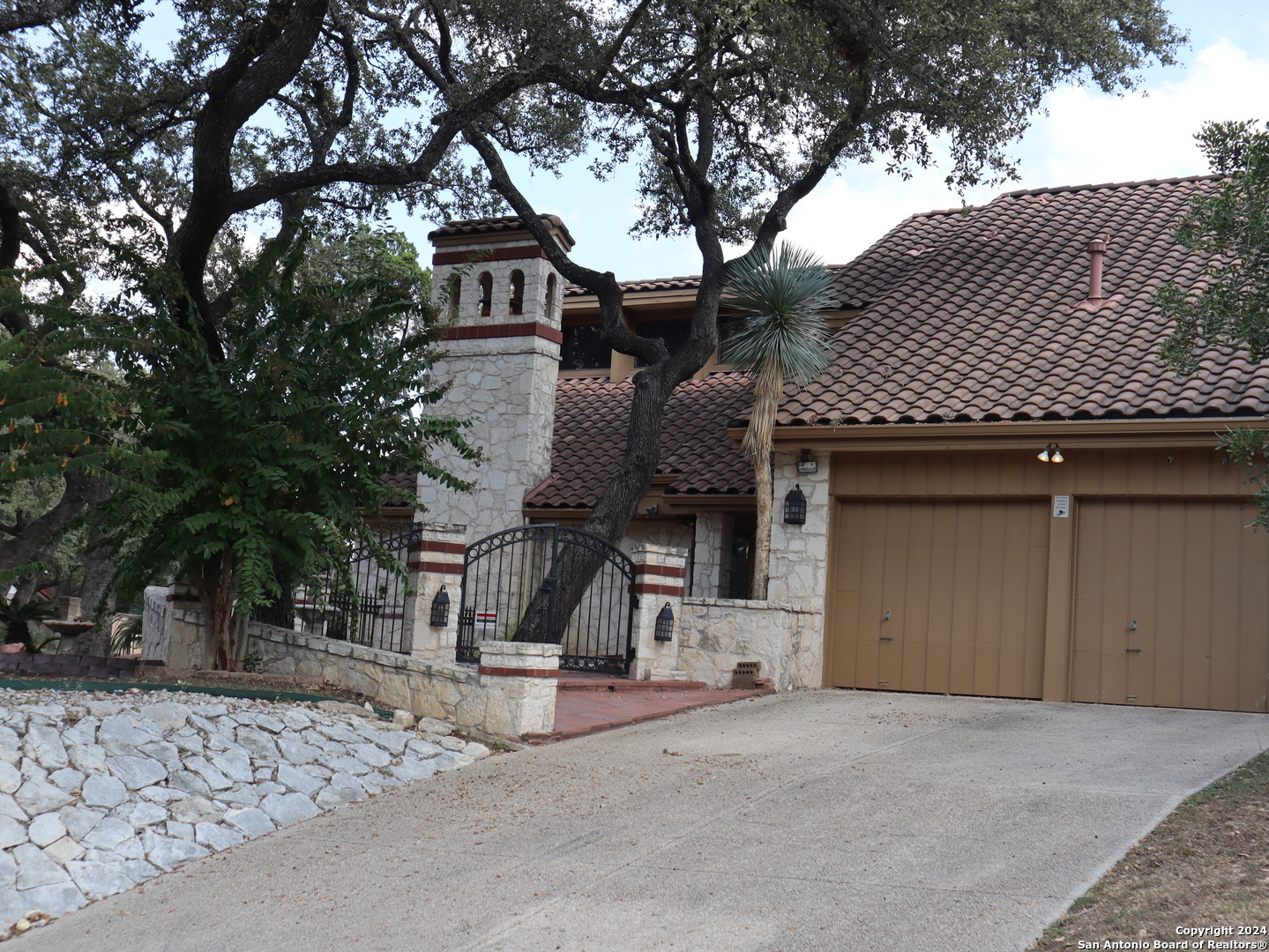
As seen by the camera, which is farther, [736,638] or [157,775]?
[736,638]

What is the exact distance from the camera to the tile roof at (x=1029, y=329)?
12.4 meters

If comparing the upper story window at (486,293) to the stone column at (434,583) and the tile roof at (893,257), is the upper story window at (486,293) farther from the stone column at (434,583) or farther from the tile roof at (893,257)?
the stone column at (434,583)

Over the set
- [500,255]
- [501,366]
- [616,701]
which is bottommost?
[616,701]

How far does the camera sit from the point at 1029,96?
1458cm

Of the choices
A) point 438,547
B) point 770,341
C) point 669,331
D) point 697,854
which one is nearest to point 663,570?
point 438,547

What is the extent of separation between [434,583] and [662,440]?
677 centimetres

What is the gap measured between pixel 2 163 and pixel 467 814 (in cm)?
1257

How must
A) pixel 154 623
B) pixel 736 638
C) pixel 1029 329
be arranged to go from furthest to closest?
pixel 154 623 < pixel 1029 329 < pixel 736 638

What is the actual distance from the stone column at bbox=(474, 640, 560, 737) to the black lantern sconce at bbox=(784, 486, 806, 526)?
5169 mm

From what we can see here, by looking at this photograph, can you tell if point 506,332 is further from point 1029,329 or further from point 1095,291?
point 1095,291

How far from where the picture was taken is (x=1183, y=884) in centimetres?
506

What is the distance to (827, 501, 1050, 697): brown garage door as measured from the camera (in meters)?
13.0

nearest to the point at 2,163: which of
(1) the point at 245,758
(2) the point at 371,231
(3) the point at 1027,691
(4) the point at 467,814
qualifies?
(2) the point at 371,231

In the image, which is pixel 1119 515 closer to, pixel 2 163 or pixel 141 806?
pixel 141 806
